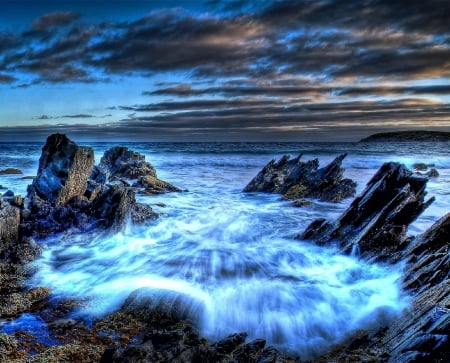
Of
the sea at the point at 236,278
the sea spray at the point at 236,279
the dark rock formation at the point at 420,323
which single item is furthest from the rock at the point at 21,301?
the dark rock formation at the point at 420,323

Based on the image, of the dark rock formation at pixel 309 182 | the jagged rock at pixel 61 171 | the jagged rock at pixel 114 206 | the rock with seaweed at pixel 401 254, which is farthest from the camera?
the dark rock formation at pixel 309 182

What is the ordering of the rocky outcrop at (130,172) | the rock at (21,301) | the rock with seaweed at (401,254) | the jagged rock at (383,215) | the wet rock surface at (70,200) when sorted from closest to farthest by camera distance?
the rock with seaweed at (401,254)
the rock at (21,301)
the jagged rock at (383,215)
the wet rock surface at (70,200)
the rocky outcrop at (130,172)

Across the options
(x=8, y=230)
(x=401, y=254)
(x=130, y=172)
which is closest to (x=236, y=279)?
(x=401, y=254)

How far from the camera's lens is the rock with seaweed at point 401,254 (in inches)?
154

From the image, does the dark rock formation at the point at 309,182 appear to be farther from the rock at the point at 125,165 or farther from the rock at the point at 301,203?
the rock at the point at 125,165

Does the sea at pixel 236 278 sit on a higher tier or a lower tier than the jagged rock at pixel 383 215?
lower

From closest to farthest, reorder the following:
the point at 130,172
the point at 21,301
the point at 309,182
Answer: the point at 21,301
the point at 309,182
the point at 130,172

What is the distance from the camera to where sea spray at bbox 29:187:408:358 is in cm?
591

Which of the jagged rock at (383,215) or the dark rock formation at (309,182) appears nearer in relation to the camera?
the jagged rock at (383,215)

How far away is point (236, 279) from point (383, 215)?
404cm

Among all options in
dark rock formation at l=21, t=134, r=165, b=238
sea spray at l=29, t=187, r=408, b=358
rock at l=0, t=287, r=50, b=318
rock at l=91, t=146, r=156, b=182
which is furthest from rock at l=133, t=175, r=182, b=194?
rock at l=0, t=287, r=50, b=318

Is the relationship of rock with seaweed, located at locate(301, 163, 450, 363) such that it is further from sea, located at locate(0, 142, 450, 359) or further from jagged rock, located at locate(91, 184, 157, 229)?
jagged rock, located at locate(91, 184, 157, 229)

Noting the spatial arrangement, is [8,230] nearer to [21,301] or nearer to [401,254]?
[21,301]

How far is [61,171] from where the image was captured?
11789mm
